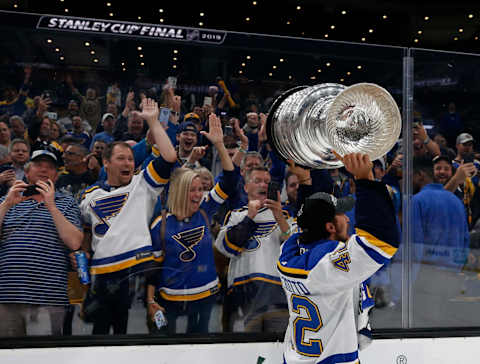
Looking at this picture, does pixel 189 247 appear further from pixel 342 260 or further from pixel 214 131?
pixel 342 260

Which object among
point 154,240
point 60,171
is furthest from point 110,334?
point 60,171

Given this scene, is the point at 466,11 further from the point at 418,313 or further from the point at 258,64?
the point at 418,313

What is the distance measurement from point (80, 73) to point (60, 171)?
0.55 meters

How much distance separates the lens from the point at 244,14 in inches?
149

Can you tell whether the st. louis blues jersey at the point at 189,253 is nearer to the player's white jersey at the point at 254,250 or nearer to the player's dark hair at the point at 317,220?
the player's white jersey at the point at 254,250

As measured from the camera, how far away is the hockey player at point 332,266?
1557 millimetres

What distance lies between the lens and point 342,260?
163cm

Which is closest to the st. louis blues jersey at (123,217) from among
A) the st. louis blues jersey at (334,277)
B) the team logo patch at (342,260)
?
the st. louis blues jersey at (334,277)

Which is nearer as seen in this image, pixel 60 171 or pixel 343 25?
pixel 60 171

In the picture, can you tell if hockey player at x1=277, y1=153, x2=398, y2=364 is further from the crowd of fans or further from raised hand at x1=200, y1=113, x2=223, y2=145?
raised hand at x1=200, y1=113, x2=223, y2=145

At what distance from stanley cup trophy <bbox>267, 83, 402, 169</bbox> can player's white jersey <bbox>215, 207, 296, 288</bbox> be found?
968 mm

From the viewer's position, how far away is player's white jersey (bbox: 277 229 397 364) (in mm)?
1629

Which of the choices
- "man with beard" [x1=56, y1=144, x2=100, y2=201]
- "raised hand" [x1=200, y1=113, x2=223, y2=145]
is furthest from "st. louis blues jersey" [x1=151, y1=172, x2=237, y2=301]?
"man with beard" [x1=56, y1=144, x2=100, y2=201]

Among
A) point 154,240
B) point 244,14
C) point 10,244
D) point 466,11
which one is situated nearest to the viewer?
point 10,244
